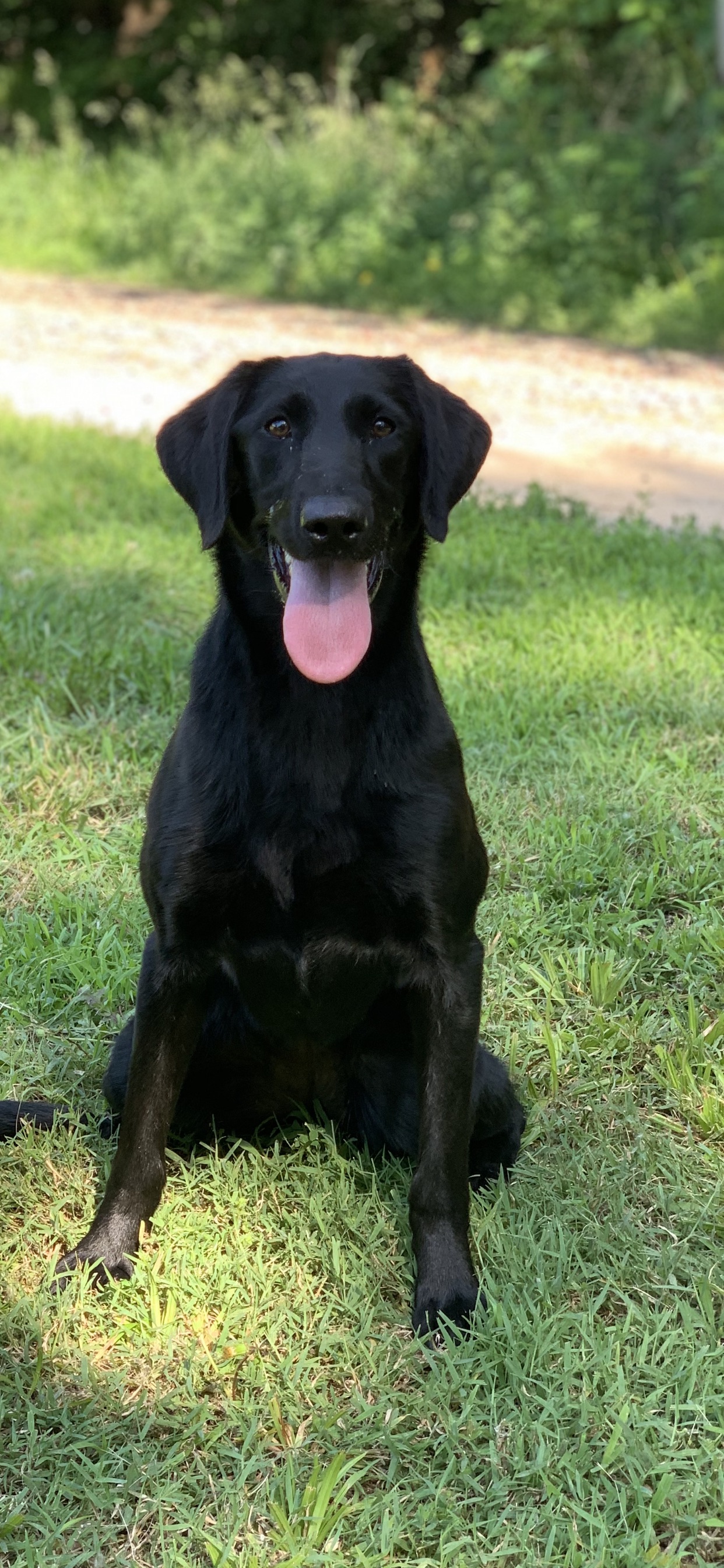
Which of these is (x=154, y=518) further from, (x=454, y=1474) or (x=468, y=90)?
(x=468, y=90)

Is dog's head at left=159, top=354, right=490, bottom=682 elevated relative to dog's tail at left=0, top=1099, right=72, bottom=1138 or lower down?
elevated

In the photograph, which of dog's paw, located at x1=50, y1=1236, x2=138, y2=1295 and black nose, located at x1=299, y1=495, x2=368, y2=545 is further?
dog's paw, located at x1=50, y1=1236, x2=138, y2=1295

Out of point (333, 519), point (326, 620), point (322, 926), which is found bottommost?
point (322, 926)

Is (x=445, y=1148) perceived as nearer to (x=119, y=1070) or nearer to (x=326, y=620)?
(x=119, y=1070)

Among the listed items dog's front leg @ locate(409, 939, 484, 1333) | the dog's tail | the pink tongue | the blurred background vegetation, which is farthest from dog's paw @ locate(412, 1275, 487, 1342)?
the blurred background vegetation

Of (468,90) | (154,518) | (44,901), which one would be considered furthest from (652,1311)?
(468,90)

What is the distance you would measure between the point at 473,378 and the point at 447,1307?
728 cm

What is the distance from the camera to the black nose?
2232mm

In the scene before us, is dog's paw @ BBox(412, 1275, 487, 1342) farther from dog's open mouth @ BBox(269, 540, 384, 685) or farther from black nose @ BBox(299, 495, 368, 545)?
black nose @ BBox(299, 495, 368, 545)

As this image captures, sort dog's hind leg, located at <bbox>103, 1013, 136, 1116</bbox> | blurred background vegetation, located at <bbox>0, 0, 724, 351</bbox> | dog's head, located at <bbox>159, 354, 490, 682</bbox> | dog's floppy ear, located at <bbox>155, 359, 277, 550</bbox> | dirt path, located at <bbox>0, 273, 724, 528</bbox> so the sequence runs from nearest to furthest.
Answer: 1. dog's head, located at <bbox>159, 354, 490, 682</bbox>
2. dog's floppy ear, located at <bbox>155, 359, 277, 550</bbox>
3. dog's hind leg, located at <bbox>103, 1013, 136, 1116</bbox>
4. dirt path, located at <bbox>0, 273, 724, 528</bbox>
5. blurred background vegetation, located at <bbox>0, 0, 724, 351</bbox>

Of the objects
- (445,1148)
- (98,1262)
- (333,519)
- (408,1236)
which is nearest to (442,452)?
(333,519)

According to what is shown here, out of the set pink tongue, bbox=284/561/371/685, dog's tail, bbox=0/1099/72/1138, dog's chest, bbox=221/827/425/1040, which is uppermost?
pink tongue, bbox=284/561/371/685

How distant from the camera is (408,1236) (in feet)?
8.37

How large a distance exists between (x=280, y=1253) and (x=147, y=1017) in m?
0.46
